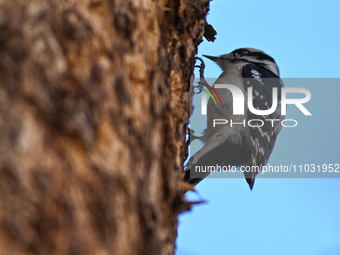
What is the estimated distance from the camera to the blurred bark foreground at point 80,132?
622 millimetres

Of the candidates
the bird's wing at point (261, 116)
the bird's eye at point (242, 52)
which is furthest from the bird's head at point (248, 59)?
the bird's wing at point (261, 116)

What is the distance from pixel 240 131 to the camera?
265cm

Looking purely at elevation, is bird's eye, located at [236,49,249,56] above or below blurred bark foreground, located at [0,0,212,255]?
above

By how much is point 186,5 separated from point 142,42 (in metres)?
0.47

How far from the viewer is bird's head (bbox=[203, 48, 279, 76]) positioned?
3271 mm

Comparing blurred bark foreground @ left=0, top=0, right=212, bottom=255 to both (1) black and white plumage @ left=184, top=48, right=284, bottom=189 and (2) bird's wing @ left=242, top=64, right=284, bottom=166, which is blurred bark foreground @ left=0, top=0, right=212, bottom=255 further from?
(2) bird's wing @ left=242, top=64, right=284, bottom=166

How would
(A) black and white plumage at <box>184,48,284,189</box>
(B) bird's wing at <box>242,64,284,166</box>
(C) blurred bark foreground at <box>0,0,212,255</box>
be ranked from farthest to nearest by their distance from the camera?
1. (B) bird's wing at <box>242,64,284,166</box>
2. (A) black and white plumage at <box>184,48,284,189</box>
3. (C) blurred bark foreground at <box>0,0,212,255</box>

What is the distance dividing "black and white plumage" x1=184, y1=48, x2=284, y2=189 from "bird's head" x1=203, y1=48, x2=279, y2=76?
11mm

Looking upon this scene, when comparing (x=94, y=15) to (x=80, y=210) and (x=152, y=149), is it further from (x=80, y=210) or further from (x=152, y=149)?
(x=80, y=210)

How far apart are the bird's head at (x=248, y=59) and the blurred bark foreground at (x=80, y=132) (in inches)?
91.5

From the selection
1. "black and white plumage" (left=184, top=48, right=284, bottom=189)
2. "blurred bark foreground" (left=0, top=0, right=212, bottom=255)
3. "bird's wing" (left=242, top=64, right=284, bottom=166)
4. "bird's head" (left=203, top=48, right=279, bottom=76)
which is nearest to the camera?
"blurred bark foreground" (left=0, top=0, right=212, bottom=255)

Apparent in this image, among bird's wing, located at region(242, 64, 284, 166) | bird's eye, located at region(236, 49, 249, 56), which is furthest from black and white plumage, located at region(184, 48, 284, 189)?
bird's eye, located at region(236, 49, 249, 56)

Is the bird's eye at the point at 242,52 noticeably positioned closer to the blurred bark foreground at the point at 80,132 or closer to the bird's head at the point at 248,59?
the bird's head at the point at 248,59

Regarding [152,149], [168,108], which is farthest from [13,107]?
[168,108]
